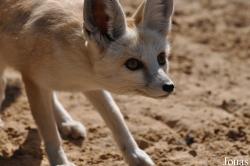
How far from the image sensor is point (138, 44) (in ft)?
17.0

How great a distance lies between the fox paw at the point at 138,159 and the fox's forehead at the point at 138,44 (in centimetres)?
100

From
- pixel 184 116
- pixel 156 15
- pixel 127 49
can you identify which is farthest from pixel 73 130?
pixel 156 15

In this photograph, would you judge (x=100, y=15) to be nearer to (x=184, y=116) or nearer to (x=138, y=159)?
(x=138, y=159)

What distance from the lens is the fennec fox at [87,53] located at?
5113 millimetres

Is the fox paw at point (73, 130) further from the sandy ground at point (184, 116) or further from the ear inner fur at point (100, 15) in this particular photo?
the ear inner fur at point (100, 15)

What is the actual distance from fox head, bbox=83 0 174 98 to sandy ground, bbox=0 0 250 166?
1.03m

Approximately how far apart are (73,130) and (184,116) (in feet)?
3.77

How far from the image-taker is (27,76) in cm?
556

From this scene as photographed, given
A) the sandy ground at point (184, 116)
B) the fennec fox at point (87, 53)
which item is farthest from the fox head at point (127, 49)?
the sandy ground at point (184, 116)

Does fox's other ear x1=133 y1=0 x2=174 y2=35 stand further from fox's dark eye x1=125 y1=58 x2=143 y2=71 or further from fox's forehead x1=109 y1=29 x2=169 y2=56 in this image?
fox's dark eye x1=125 y1=58 x2=143 y2=71

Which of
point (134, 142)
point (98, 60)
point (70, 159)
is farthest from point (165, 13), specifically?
point (70, 159)

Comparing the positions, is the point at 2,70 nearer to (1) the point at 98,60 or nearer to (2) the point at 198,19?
(1) the point at 98,60

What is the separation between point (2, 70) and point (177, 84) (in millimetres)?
2138

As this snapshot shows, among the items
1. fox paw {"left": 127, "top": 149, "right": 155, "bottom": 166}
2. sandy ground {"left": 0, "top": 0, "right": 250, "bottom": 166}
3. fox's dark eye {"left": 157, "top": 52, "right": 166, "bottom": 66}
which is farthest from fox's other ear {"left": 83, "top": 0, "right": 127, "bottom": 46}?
sandy ground {"left": 0, "top": 0, "right": 250, "bottom": 166}
